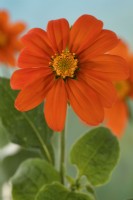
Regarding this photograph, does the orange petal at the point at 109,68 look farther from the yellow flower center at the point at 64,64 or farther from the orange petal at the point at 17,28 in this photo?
the orange petal at the point at 17,28

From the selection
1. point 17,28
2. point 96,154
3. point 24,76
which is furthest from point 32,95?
point 17,28

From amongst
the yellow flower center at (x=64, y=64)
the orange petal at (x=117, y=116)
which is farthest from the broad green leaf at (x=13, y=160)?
the yellow flower center at (x=64, y=64)

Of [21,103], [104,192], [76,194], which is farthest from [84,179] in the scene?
[104,192]

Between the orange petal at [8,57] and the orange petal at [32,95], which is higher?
the orange petal at [32,95]

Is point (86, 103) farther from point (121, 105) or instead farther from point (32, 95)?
point (121, 105)

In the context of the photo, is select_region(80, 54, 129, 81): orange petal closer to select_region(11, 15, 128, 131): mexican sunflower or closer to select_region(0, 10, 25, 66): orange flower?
select_region(11, 15, 128, 131): mexican sunflower

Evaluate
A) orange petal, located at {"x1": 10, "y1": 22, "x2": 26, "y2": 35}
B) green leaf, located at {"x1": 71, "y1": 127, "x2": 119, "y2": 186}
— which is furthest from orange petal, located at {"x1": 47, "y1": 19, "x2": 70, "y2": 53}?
orange petal, located at {"x1": 10, "y1": 22, "x2": 26, "y2": 35}

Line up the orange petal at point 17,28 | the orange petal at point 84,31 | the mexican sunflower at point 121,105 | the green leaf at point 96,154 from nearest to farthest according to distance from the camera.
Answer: the orange petal at point 84,31 < the green leaf at point 96,154 < the mexican sunflower at point 121,105 < the orange petal at point 17,28

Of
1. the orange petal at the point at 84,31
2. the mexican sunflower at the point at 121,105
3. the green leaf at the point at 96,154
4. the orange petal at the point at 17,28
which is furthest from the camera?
the orange petal at the point at 17,28
